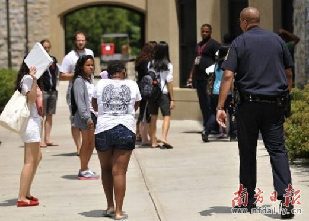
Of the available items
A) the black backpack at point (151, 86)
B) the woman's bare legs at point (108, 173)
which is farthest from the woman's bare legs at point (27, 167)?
the black backpack at point (151, 86)

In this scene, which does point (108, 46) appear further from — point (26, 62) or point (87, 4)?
point (26, 62)

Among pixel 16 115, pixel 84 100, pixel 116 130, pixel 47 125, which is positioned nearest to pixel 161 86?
pixel 47 125

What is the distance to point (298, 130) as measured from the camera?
1208 centimetres

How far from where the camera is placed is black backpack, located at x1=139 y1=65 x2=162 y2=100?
15219 mm

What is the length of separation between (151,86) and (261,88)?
6352 millimetres

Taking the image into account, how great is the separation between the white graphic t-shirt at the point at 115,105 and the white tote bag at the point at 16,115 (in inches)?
43.8

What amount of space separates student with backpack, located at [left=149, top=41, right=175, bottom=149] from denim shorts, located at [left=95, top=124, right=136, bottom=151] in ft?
19.4

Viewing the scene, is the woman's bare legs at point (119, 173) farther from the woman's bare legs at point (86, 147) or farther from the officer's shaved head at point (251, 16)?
the woman's bare legs at point (86, 147)

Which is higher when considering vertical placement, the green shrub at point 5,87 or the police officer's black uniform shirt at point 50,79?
the police officer's black uniform shirt at point 50,79

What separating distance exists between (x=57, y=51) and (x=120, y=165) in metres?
16.7

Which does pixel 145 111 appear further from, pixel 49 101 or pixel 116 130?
pixel 116 130

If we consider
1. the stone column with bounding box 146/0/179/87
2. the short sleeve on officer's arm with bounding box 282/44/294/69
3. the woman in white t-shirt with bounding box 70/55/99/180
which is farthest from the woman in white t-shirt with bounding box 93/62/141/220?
the stone column with bounding box 146/0/179/87

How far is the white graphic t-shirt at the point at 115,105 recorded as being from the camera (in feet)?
30.7

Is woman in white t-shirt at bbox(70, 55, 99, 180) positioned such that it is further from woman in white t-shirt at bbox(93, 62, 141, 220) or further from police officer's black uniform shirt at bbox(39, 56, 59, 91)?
police officer's black uniform shirt at bbox(39, 56, 59, 91)
